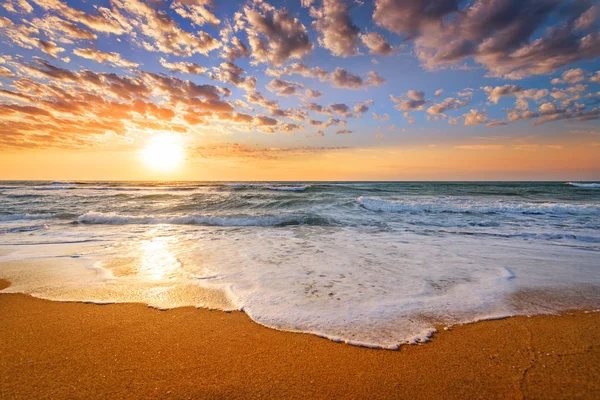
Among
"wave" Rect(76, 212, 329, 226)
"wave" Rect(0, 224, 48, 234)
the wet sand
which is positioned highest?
the wet sand

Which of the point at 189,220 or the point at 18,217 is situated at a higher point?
the point at 18,217

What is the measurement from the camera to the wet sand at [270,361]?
1967 mm

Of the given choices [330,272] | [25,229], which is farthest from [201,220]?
[330,272]

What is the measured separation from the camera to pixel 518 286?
159 inches

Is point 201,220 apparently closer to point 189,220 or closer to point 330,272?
point 189,220

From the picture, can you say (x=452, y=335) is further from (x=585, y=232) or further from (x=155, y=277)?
(x=585, y=232)

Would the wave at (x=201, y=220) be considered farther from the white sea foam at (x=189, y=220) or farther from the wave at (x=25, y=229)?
the wave at (x=25, y=229)

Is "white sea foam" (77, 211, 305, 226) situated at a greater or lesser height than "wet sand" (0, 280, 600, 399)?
lesser

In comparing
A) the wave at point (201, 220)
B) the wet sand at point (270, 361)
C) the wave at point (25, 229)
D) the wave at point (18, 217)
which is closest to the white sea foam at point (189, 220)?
the wave at point (201, 220)

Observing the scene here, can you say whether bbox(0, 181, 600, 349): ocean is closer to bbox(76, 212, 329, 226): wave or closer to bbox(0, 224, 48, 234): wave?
bbox(0, 224, 48, 234): wave

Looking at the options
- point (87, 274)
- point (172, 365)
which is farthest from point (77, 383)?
point (87, 274)

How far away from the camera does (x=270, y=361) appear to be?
2295mm

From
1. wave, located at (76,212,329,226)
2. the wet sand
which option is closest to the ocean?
the wet sand

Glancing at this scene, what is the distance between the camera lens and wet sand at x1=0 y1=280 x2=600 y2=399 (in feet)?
6.45
